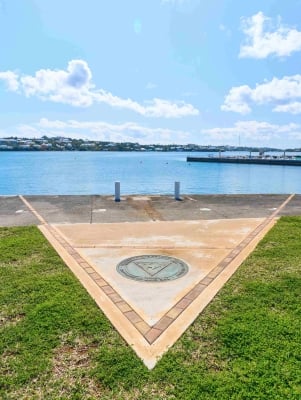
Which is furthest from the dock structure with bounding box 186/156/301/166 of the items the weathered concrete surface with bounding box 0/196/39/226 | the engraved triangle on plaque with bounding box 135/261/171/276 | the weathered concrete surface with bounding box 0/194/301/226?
the engraved triangle on plaque with bounding box 135/261/171/276

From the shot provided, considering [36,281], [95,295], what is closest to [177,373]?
[95,295]

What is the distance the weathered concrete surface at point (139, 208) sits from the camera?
1079 centimetres

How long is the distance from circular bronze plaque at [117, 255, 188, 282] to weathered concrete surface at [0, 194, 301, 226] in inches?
152

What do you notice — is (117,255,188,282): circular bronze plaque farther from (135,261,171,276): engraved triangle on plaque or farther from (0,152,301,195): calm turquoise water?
(0,152,301,195): calm turquoise water

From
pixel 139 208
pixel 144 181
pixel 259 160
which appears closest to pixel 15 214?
pixel 139 208

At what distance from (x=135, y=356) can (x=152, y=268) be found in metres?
2.64

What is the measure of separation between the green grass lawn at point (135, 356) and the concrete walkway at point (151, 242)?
0.73ft

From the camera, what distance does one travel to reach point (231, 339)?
152 inches

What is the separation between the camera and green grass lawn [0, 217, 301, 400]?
3119mm

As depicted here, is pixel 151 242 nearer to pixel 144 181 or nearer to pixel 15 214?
pixel 15 214

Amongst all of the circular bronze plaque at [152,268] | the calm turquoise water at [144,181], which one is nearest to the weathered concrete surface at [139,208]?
the circular bronze plaque at [152,268]

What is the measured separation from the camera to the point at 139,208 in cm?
1258

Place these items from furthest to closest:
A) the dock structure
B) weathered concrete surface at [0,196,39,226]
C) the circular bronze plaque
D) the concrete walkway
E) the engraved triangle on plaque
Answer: the dock structure
weathered concrete surface at [0,196,39,226]
the engraved triangle on plaque
the circular bronze plaque
the concrete walkway

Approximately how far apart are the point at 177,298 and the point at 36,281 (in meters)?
2.28
